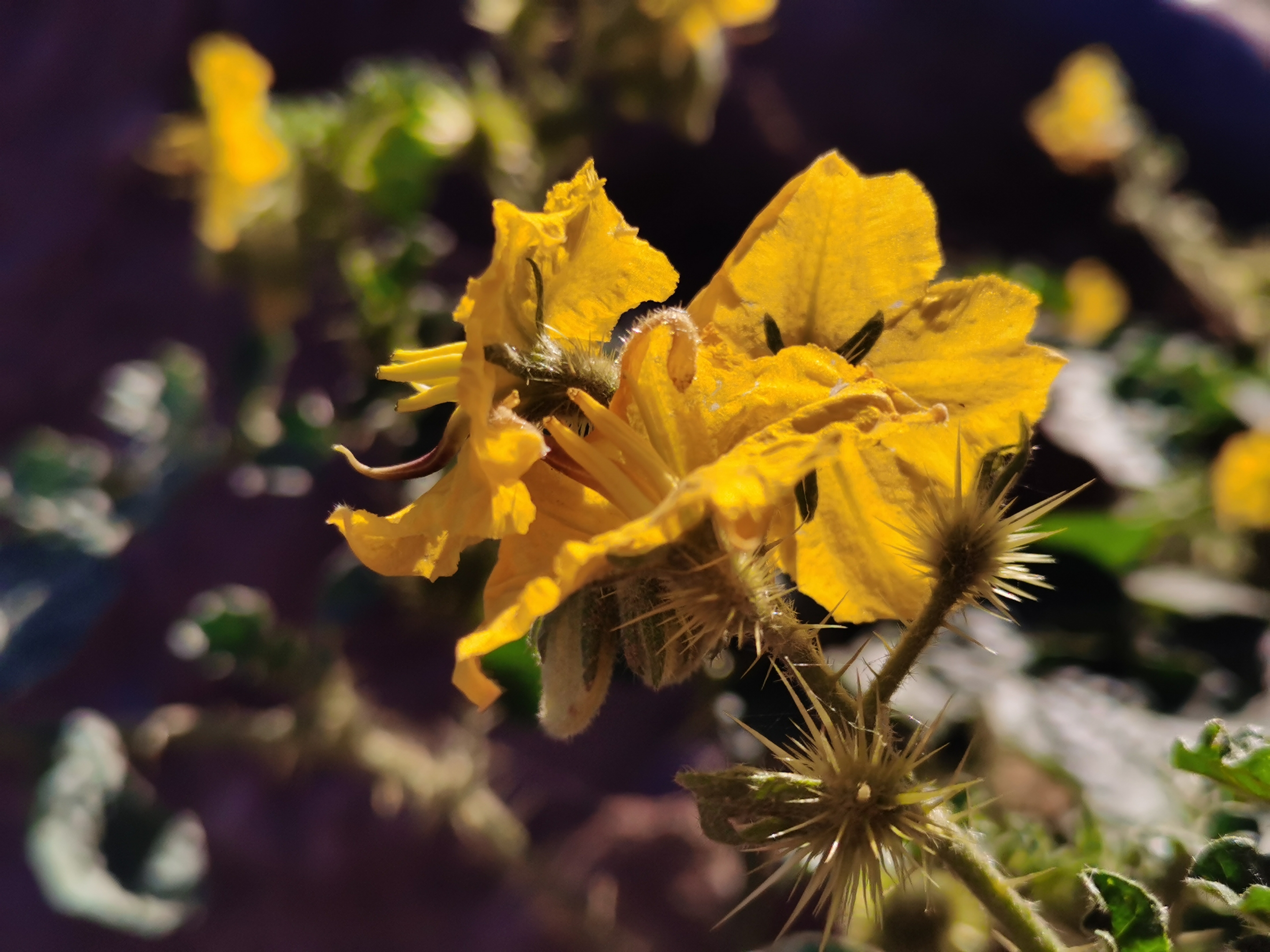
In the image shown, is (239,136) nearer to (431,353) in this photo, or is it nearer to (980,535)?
(431,353)

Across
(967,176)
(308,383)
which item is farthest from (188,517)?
(967,176)

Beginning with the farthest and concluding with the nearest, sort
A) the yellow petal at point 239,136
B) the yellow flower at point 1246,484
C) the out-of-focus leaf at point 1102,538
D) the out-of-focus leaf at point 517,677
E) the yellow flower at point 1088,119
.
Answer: the yellow flower at point 1088,119
the yellow petal at point 239,136
the yellow flower at point 1246,484
the out-of-focus leaf at point 1102,538
the out-of-focus leaf at point 517,677

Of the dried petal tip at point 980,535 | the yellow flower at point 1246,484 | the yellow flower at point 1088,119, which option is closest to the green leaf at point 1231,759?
the dried petal tip at point 980,535

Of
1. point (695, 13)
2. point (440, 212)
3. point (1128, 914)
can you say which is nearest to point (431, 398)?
point (1128, 914)

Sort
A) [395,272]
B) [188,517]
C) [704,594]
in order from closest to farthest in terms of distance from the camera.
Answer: [704,594] → [395,272] → [188,517]

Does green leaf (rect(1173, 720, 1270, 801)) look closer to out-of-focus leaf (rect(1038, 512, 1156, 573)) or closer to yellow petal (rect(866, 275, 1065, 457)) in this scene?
yellow petal (rect(866, 275, 1065, 457))

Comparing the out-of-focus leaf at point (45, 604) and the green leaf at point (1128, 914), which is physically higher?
the green leaf at point (1128, 914)

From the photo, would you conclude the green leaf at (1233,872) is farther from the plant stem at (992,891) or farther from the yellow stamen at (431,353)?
the yellow stamen at (431,353)

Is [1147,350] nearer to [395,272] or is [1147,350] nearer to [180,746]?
[395,272]
